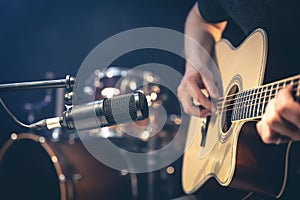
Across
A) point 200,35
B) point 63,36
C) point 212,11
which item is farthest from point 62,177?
point 63,36

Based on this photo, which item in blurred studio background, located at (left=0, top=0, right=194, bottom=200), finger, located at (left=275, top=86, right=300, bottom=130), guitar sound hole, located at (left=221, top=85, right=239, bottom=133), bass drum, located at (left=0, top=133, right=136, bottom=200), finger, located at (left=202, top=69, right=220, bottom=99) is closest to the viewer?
finger, located at (left=275, top=86, right=300, bottom=130)

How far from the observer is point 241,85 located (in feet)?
3.75

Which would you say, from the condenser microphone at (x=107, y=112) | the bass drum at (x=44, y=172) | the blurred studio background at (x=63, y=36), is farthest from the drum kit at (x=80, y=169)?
the condenser microphone at (x=107, y=112)

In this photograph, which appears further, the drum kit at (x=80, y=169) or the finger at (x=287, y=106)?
the drum kit at (x=80, y=169)

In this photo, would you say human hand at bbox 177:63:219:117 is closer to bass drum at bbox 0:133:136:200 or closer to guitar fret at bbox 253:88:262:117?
guitar fret at bbox 253:88:262:117

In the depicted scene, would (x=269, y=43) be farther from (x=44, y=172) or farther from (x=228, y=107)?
(x=44, y=172)

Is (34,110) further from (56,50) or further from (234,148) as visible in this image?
(234,148)

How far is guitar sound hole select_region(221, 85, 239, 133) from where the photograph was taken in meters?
1.17

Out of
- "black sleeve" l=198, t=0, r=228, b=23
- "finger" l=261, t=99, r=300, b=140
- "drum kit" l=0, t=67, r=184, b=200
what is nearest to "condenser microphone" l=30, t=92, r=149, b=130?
"drum kit" l=0, t=67, r=184, b=200

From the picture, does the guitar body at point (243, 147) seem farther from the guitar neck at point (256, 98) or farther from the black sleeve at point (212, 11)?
the black sleeve at point (212, 11)

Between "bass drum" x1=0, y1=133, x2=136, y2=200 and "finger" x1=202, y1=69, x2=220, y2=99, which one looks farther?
"bass drum" x1=0, y1=133, x2=136, y2=200

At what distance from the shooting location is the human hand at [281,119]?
0.82 metres

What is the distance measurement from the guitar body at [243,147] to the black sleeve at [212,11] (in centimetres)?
26

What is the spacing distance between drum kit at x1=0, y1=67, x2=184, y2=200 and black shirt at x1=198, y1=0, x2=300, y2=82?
642 millimetres
